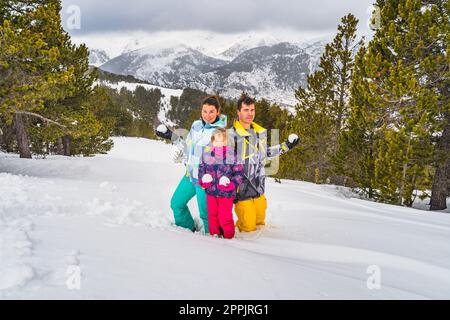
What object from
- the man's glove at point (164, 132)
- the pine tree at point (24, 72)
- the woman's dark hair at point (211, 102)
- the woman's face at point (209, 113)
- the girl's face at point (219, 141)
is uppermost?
the pine tree at point (24, 72)

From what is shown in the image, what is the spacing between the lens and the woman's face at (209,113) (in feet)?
13.0

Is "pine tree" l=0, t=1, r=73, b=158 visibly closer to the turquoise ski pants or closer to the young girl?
the turquoise ski pants

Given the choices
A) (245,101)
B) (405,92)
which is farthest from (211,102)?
(405,92)

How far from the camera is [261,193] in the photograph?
14.8 ft

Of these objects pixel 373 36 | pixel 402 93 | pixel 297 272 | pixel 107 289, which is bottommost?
pixel 297 272

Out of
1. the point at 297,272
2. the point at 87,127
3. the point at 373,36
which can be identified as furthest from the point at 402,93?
the point at 87,127

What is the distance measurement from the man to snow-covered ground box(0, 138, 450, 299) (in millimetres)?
346

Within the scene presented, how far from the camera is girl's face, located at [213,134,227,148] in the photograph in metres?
3.84

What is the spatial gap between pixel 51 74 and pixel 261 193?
8.22m

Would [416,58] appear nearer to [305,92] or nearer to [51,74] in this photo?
[305,92]

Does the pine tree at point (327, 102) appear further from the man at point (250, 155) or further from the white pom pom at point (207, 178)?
the white pom pom at point (207, 178)

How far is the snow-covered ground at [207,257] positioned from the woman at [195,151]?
0.30 metres

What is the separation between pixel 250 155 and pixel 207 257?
2.01m

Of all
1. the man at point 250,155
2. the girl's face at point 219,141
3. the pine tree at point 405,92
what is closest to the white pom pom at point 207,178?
the girl's face at point 219,141
